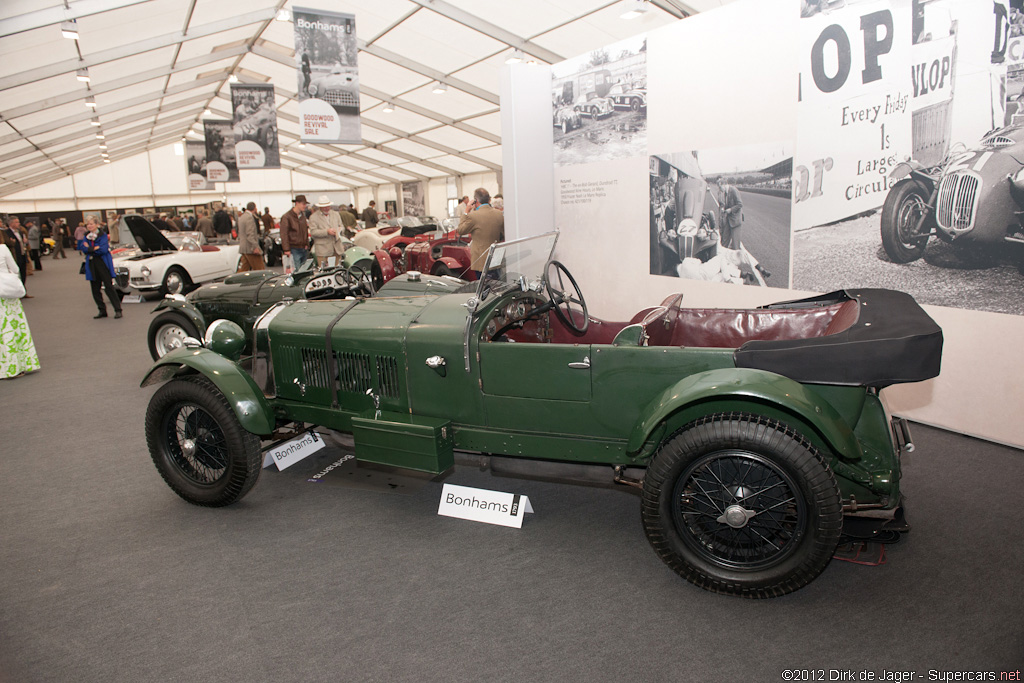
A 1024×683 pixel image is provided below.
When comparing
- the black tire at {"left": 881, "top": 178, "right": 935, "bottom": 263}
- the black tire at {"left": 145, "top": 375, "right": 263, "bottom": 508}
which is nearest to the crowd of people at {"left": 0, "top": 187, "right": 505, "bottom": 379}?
the black tire at {"left": 145, "top": 375, "right": 263, "bottom": 508}

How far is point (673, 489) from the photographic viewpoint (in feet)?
8.23

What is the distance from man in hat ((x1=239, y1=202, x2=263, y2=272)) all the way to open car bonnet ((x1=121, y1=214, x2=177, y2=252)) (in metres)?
1.27

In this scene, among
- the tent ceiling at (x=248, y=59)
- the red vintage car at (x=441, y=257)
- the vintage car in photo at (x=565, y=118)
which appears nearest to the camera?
the vintage car in photo at (x=565, y=118)

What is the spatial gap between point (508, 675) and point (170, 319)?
18.8ft

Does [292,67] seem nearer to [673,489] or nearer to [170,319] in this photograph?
[170,319]

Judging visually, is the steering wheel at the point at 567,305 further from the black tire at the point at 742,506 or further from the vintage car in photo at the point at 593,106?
the vintage car in photo at the point at 593,106

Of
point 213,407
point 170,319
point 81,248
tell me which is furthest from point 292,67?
point 213,407

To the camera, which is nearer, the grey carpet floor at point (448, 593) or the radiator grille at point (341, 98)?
the grey carpet floor at point (448, 593)

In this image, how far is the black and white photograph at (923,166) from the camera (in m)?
3.71

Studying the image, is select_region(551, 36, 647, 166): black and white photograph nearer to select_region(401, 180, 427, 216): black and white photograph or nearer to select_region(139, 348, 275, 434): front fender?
select_region(139, 348, 275, 434): front fender

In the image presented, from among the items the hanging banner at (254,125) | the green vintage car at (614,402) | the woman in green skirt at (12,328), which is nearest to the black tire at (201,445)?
the green vintage car at (614,402)

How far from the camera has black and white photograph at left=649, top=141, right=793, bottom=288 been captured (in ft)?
16.2

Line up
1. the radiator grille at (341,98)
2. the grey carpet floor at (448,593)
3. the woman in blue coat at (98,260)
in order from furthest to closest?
1. the woman in blue coat at (98,260)
2. the radiator grille at (341,98)
3. the grey carpet floor at (448,593)

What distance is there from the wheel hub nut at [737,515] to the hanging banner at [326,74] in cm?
733
